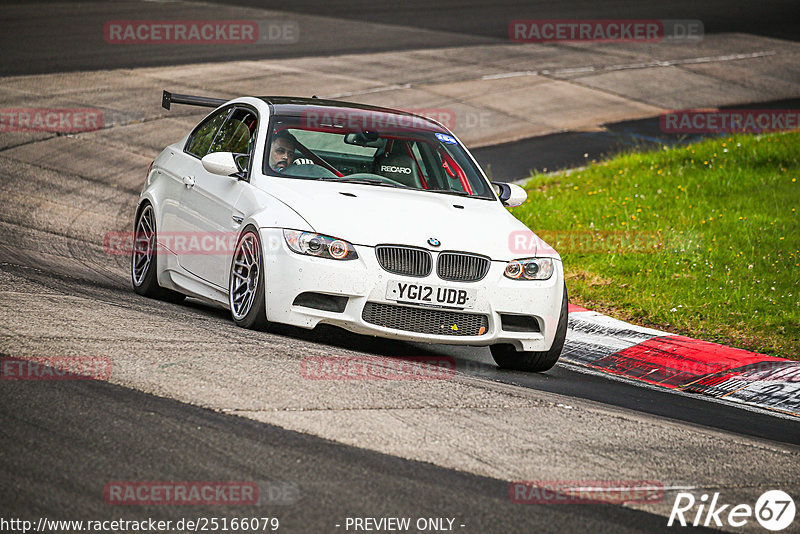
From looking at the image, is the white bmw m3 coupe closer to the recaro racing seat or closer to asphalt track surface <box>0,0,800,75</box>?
the recaro racing seat

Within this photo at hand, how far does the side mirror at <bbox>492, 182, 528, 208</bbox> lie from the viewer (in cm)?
867

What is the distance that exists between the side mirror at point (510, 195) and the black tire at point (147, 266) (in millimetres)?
2663

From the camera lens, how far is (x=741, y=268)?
10461 mm

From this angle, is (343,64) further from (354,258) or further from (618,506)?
(618,506)

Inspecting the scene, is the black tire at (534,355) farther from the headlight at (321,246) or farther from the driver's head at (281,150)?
the driver's head at (281,150)

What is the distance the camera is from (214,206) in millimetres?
8148

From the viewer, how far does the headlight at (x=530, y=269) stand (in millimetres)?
7398

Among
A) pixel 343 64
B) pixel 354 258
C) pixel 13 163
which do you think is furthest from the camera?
pixel 343 64

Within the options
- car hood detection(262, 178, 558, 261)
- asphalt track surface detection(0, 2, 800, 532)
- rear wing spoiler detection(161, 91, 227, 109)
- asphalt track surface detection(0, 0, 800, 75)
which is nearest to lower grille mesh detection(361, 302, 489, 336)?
asphalt track surface detection(0, 2, 800, 532)

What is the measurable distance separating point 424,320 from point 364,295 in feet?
1.39

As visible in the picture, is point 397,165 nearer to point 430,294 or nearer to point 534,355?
point 430,294

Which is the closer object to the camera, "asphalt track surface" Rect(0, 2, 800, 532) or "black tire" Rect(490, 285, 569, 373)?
"asphalt track surface" Rect(0, 2, 800, 532)

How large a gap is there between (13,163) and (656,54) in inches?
675

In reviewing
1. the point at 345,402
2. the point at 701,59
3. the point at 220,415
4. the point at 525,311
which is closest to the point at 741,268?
the point at 525,311
